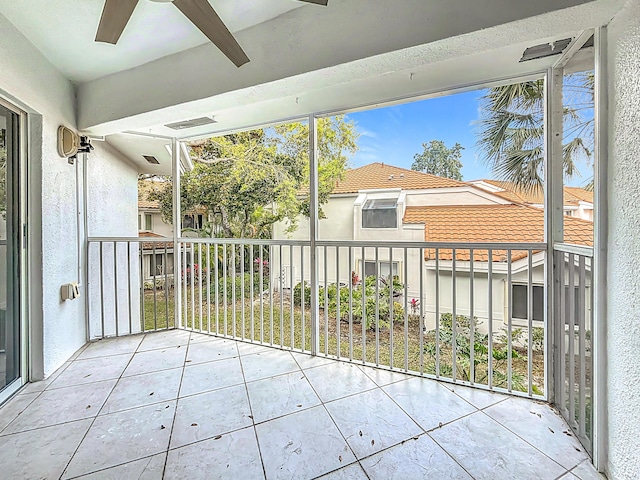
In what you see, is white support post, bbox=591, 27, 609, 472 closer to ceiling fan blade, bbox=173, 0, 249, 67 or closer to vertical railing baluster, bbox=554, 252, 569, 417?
vertical railing baluster, bbox=554, 252, 569, 417

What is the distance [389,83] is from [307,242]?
53.8 inches

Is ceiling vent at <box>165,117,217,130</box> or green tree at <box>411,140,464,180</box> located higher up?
ceiling vent at <box>165,117,217,130</box>

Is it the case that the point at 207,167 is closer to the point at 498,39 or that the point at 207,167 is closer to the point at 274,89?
the point at 274,89

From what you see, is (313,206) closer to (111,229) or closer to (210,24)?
(210,24)

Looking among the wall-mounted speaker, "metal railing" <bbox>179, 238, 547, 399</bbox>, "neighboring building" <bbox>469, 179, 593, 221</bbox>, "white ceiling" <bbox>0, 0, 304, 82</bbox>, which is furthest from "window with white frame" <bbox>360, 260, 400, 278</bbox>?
the wall-mounted speaker

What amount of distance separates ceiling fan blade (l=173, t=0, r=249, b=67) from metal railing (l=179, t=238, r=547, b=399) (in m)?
1.53

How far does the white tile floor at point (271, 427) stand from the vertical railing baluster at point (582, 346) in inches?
4.7

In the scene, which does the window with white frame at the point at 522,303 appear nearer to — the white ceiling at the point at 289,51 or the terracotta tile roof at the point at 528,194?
the terracotta tile roof at the point at 528,194

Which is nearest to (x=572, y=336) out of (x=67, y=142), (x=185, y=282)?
(x=185, y=282)

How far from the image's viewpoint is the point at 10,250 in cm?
205

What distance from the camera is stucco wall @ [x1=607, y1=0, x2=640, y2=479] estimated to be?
1.18 meters

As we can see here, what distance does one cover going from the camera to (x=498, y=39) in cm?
152

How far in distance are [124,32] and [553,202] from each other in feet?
9.49

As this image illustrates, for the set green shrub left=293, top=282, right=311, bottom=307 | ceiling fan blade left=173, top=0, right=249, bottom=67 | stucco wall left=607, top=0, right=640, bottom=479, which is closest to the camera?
stucco wall left=607, top=0, right=640, bottom=479
